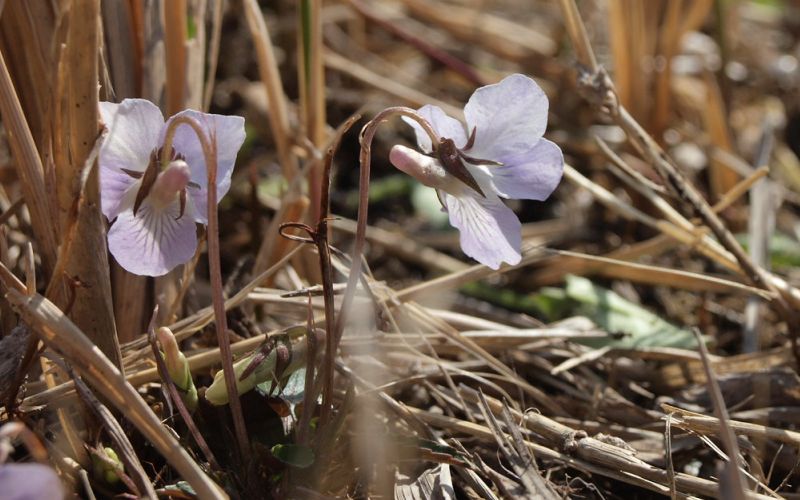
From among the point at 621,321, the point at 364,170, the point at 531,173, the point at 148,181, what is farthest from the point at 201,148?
the point at 621,321

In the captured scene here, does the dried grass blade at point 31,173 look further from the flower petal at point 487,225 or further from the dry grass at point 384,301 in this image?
the flower petal at point 487,225

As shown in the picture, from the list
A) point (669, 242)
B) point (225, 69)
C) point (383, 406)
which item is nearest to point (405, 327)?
point (383, 406)

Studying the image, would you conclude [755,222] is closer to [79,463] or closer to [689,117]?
[689,117]

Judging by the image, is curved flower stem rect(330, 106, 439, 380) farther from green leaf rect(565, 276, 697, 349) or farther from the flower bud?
green leaf rect(565, 276, 697, 349)

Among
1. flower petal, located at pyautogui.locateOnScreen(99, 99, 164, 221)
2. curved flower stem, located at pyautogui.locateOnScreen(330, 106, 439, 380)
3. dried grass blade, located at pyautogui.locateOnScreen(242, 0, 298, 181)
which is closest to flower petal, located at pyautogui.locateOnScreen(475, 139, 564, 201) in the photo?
curved flower stem, located at pyautogui.locateOnScreen(330, 106, 439, 380)

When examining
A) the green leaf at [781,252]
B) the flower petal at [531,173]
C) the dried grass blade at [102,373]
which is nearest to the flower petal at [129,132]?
the dried grass blade at [102,373]
